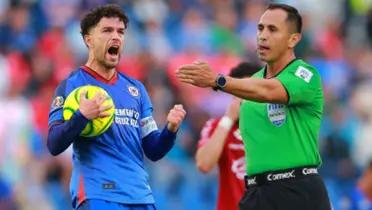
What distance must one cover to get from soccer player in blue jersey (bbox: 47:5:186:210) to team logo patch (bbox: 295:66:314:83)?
932mm

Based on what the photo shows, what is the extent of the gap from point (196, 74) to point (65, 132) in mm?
1069

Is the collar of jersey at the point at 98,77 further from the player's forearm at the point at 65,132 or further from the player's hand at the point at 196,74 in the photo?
the player's hand at the point at 196,74

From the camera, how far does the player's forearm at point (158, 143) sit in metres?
10.1

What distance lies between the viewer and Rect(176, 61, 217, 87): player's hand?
9.22m

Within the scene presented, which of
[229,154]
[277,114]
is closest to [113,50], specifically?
[277,114]

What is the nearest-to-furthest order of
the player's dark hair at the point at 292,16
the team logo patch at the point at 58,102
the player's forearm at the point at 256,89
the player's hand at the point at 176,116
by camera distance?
the player's forearm at the point at 256,89
the team logo patch at the point at 58,102
the player's hand at the point at 176,116
the player's dark hair at the point at 292,16

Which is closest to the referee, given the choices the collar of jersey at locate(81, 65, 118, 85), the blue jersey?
the blue jersey

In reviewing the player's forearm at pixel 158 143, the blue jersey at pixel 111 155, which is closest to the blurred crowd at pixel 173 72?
the player's forearm at pixel 158 143

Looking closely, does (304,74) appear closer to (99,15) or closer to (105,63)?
(105,63)

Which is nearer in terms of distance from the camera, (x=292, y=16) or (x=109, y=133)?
(x=109, y=133)

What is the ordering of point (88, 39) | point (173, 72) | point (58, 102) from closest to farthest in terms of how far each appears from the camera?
point (58, 102)
point (88, 39)
point (173, 72)

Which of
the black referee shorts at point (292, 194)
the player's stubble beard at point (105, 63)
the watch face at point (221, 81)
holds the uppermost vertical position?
the player's stubble beard at point (105, 63)

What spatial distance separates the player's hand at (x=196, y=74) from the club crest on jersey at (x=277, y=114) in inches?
33.4

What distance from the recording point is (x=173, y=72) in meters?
18.6
